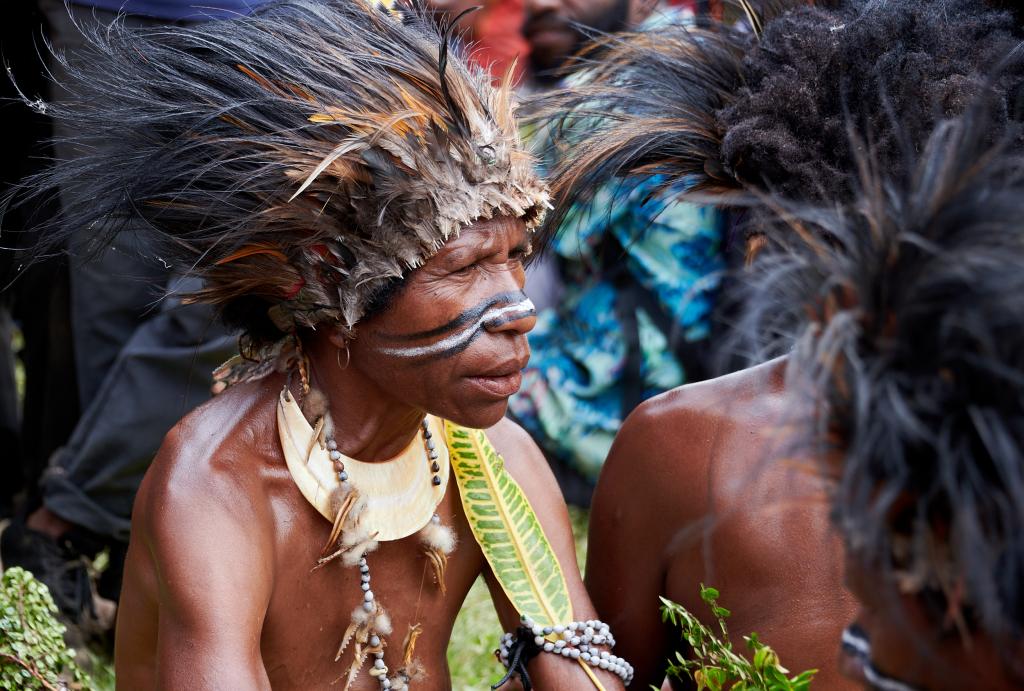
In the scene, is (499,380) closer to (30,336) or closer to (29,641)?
(29,641)

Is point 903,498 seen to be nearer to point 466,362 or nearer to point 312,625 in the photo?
point 466,362

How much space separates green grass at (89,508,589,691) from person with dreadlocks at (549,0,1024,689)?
1.08 metres

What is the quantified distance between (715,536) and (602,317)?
2782 millimetres

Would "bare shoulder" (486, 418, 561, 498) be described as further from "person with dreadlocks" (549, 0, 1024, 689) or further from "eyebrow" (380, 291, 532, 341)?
"eyebrow" (380, 291, 532, 341)

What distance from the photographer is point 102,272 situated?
3.93 metres

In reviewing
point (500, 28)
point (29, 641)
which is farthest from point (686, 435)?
point (500, 28)

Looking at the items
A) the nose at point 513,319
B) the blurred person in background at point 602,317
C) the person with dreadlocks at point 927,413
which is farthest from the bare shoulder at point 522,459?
the blurred person in background at point 602,317

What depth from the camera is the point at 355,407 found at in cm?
240

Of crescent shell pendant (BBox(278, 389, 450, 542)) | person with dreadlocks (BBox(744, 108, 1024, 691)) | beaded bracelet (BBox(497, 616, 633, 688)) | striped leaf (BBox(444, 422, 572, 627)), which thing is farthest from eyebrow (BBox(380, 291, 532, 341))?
person with dreadlocks (BBox(744, 108, 1024, 691))

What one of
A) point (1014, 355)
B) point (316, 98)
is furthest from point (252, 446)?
point (1014, 355)

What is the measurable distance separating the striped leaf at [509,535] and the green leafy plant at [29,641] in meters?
0.91

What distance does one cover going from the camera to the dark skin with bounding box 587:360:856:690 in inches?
90.7

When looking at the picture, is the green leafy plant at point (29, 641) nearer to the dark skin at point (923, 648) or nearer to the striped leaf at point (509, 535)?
the striped leaf at point (509, 535)

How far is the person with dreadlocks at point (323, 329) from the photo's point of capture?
2.22 meters
